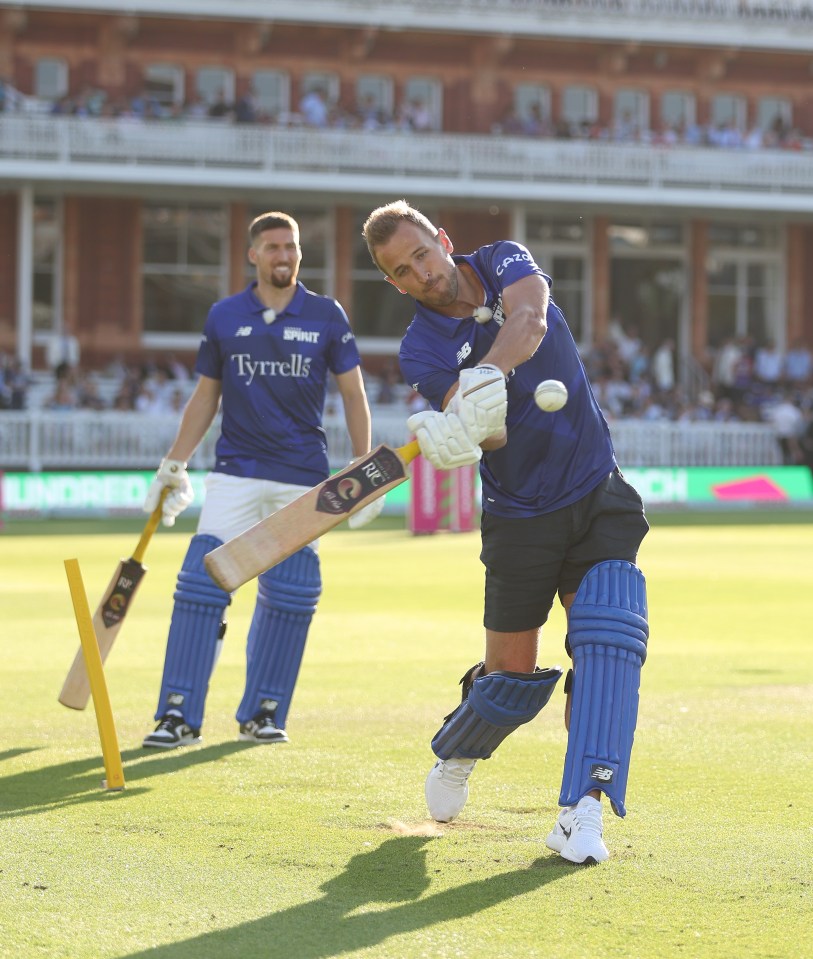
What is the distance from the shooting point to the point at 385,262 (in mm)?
5266

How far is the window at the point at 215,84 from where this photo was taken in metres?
35.7

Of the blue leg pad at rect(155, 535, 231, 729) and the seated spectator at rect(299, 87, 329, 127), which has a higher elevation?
the seated spectator at rect(299, 87, 329, 127)

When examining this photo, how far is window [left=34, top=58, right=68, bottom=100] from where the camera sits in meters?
34.8

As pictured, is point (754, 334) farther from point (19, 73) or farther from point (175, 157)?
point (19, 73)

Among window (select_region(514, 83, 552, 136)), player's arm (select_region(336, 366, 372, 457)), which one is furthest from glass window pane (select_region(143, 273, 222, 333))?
player's arm (select_region(336, 366, 372, 457))

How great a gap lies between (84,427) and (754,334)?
17.7 metres

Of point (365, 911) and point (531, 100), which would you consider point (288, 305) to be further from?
point (531, 100)

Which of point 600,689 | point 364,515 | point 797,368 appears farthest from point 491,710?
point 797,368

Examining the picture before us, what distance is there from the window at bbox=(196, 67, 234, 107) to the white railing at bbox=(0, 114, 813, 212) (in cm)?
329

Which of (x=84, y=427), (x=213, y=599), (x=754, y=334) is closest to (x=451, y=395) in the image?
(x=213, y=599)

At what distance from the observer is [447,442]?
484cm

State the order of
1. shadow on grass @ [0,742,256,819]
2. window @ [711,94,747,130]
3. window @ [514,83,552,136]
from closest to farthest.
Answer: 1. shadow on grass @ [0,742,256,819]
2. window @ [514,83,552,136]
3. window @ [711,94,747,130]

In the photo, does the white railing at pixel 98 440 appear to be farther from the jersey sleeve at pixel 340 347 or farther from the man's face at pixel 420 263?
the man's face at pixel 420 263

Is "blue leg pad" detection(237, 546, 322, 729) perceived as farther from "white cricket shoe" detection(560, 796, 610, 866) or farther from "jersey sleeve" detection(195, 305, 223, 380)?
"white cricket shoe" detection(560, 796, 610, 866)
